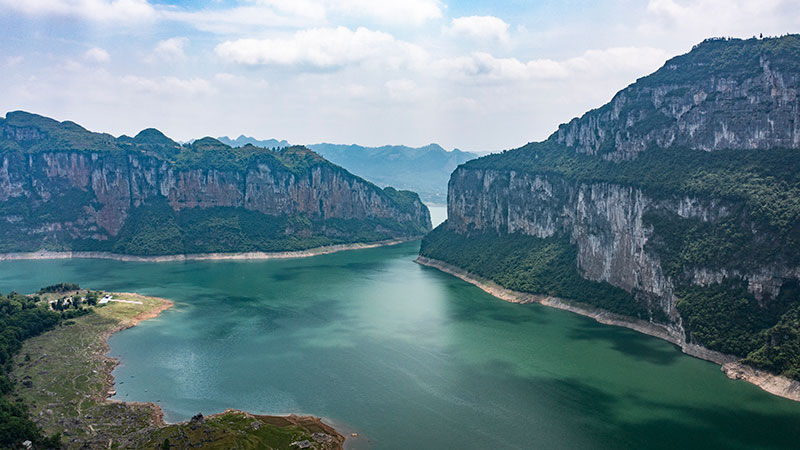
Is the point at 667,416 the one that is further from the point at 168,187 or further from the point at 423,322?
the point at 168,187

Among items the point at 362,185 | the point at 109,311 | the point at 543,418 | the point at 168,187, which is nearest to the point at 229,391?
the point at 543,418

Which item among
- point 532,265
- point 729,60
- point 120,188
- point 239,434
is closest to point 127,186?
point 120,188

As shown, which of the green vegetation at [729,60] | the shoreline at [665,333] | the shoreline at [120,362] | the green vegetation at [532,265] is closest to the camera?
the shoreline at [120,362]

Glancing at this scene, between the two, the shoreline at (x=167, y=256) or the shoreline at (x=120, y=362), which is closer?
the shoreline at (x=120, y=362)

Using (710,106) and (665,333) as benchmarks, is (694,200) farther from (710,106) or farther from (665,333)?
(665,333)

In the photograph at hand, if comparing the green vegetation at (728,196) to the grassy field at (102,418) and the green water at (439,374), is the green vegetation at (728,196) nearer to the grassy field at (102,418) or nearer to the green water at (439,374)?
the green water at (439,374)

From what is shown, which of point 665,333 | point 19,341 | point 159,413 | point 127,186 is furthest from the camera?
point 127,186

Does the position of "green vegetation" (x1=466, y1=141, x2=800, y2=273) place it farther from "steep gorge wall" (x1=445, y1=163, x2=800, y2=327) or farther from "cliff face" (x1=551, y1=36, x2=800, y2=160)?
"cliff face" (x1=551, y1=36, x2=800, y2=160)

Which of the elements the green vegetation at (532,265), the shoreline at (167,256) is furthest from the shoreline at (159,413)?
the shoreline at (167,256)
